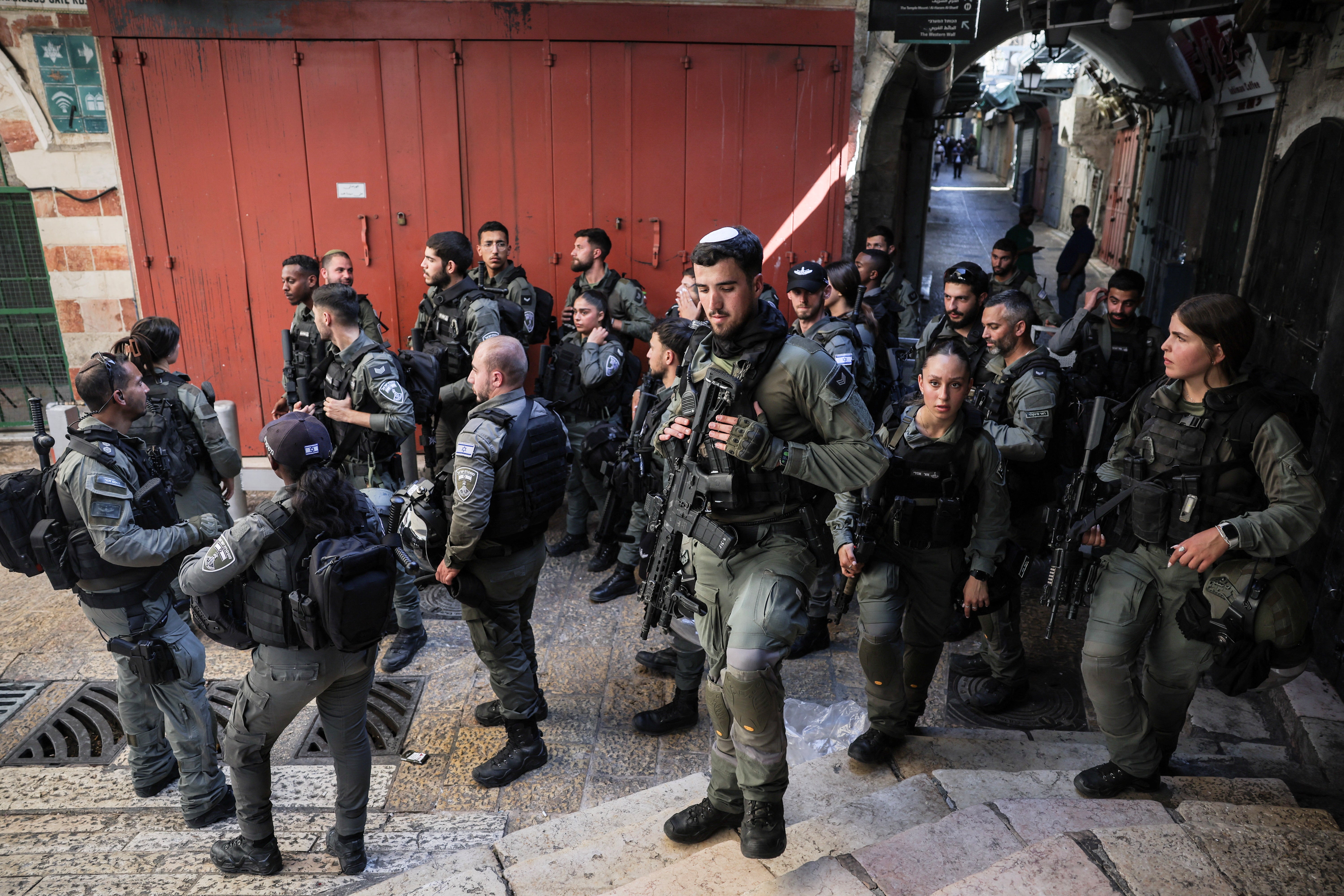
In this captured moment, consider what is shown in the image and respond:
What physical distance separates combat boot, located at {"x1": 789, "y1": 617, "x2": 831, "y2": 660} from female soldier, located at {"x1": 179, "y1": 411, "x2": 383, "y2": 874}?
7.80 ft

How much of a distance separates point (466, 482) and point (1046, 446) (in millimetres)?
2737

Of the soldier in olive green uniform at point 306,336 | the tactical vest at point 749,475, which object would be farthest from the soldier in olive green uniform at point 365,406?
the tactical vest at point 749,475

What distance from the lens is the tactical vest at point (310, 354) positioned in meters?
5.10

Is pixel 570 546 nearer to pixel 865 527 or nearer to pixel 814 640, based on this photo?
pixel 814 640

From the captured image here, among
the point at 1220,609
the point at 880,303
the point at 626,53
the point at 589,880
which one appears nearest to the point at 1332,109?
the point at 880,303

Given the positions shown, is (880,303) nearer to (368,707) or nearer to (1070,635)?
(1070,635)

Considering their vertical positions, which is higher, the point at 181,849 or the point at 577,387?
the point at 577,387

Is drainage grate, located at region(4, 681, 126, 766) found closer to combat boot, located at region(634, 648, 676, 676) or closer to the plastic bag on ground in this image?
combat boot, located at region(634, 648, 676, 676)

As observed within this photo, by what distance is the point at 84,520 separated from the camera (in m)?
3.48

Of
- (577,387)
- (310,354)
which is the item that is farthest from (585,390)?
(310,354)

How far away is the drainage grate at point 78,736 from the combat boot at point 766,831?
3.21 m

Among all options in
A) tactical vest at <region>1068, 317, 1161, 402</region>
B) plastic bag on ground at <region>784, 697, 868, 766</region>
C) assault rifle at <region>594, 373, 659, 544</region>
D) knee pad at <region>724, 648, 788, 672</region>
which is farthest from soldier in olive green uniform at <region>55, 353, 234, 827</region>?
tactical vest at <region>1068, 317, 1161, 402</region>

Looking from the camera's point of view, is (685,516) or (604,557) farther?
(604,557)

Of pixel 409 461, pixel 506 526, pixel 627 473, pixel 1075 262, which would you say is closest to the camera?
pixel 506 526
